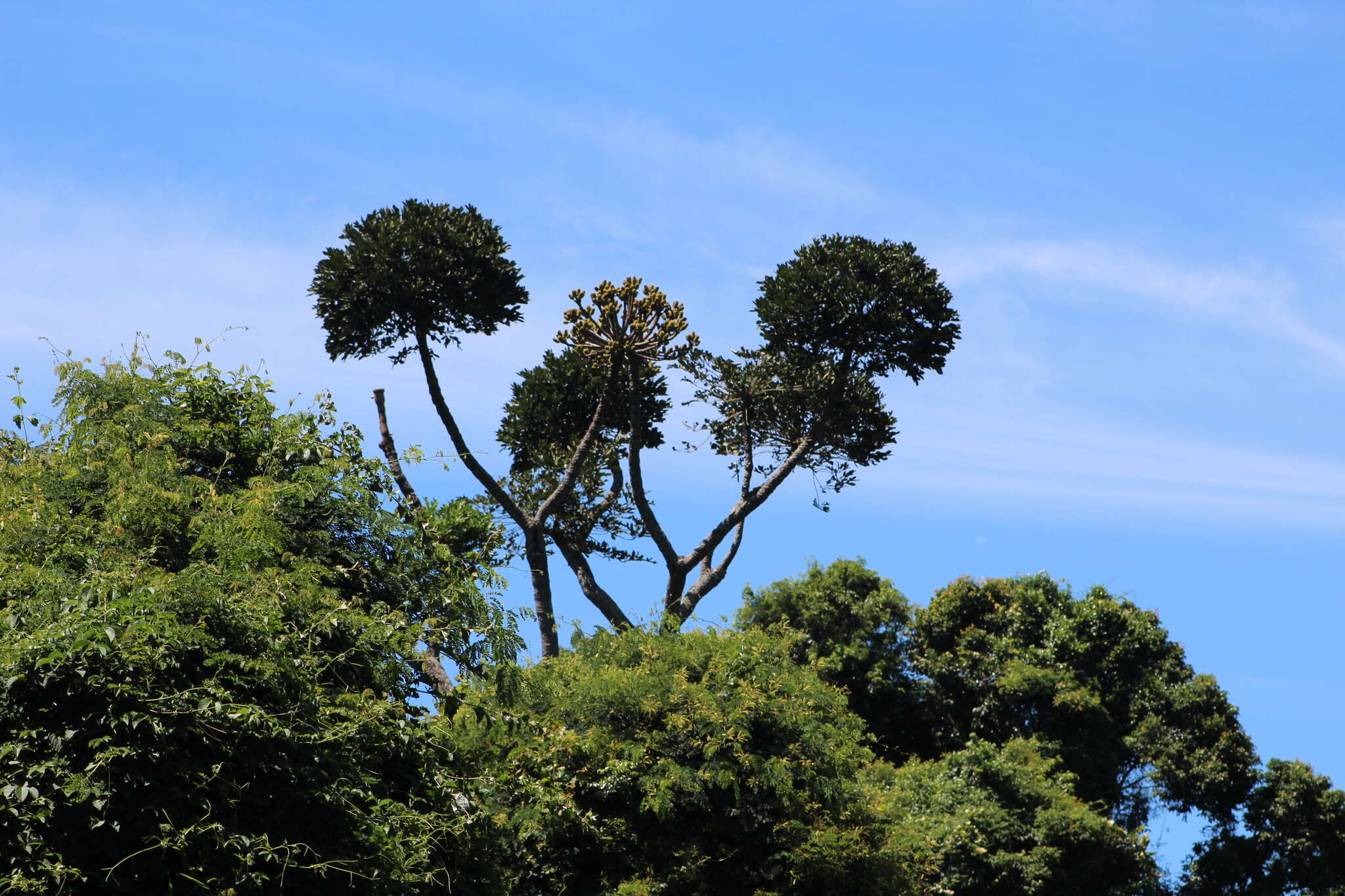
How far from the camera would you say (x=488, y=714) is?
36.1ft

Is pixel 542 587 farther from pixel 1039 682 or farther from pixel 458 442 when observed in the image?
pixel 1039 682

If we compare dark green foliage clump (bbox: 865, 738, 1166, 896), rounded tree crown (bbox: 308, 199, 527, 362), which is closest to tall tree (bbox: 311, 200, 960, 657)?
rounded tree crown (bbox: 308, 199, 527, 362)

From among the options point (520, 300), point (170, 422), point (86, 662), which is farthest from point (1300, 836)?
point (86, 662)

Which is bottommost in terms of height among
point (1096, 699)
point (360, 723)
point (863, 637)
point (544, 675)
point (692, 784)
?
point (360, 723)

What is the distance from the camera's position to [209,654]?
8648mm

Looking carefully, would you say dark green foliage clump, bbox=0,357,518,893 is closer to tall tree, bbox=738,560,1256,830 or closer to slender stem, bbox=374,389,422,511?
slender stem, bbox=374,389,422,511

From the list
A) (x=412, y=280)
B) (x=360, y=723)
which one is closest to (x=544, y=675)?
(x=360, y=723)

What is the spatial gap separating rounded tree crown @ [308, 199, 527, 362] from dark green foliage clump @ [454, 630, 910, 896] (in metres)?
8.80

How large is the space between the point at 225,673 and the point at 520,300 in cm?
1514

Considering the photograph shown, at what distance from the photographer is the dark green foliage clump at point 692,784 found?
14.5 m

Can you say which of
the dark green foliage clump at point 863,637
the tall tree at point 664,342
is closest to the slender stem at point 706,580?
the tall tree at point 664,342

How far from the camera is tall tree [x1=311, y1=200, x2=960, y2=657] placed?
2212cm

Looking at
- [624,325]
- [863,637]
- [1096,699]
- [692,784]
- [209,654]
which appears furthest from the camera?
[863,637]

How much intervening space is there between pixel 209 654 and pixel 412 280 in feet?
46.7
